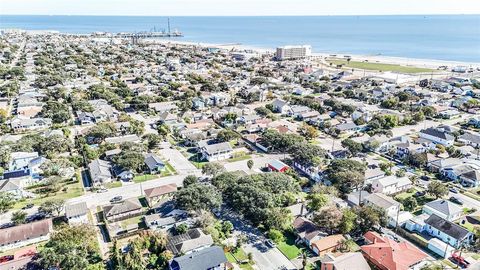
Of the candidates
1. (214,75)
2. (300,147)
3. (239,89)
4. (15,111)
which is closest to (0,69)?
(15,111)

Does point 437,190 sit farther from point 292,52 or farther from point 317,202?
point 292,52

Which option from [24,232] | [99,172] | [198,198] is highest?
[198,198]

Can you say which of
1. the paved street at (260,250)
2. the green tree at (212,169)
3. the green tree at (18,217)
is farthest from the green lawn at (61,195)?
the paved street at (260,250)

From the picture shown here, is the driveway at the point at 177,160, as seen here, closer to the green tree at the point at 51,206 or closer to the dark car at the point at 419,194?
the green tree at the point at 51,206

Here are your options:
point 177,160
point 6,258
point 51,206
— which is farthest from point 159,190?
point 6,258

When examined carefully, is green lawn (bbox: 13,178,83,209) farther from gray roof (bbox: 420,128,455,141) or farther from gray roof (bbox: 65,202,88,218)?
gray roof (bbox: 420,128,455,141)
